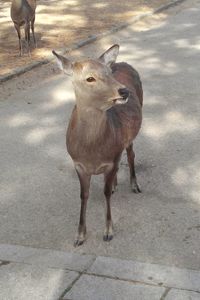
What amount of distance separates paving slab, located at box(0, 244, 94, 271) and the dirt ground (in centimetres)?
595

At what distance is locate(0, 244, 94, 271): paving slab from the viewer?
419 centimetres

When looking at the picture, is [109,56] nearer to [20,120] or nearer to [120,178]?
[120,178]

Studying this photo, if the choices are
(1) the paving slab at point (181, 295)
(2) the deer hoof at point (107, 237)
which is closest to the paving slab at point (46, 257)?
(2) the deer hoof at point (107, 237)

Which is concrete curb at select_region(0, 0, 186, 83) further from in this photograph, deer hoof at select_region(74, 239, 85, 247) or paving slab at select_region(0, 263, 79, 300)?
paving slab at select_region(0, 263, 79, 300)

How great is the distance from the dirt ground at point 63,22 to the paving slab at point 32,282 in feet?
20.6

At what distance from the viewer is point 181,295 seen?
3.71 metres

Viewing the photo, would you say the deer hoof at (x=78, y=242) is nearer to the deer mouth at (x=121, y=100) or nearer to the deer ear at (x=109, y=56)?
the deer mouth at (x=121, y=100)

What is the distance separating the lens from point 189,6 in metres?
16.8

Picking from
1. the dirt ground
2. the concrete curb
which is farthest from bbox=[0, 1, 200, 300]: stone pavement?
the dirt ground

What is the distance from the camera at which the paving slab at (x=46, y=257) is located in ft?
13.7

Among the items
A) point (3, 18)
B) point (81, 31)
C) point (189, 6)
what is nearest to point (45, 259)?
point (81, 31)

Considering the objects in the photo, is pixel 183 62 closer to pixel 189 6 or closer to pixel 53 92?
pixel 53 92

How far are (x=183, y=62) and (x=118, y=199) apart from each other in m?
5.57

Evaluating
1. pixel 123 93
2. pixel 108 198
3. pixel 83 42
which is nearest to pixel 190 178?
pixel 108 198
